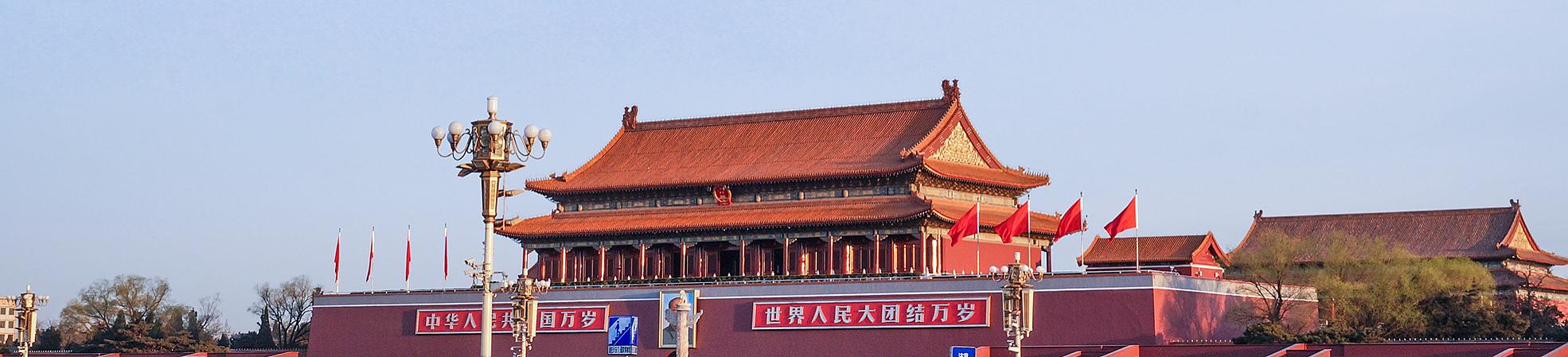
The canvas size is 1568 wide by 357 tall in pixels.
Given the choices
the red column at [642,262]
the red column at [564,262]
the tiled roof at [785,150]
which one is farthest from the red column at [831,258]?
the red column at [564,262]

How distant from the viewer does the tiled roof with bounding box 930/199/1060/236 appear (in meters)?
43.7

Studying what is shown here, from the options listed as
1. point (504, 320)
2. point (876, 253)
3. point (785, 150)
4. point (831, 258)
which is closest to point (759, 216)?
point (831, 258)

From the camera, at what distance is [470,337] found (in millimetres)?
46156

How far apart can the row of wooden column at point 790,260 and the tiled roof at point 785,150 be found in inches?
64.1

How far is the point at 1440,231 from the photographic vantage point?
53.7m

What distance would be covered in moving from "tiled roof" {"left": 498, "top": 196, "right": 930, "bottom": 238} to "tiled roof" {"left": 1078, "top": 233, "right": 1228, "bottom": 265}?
9346mm

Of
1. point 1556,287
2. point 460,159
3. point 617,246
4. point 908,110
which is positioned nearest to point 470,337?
point 617,246

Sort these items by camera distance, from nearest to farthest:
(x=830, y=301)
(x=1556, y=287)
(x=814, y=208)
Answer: (x=830, y=301)
(x=814, y=208)
(x=1556, y=287)

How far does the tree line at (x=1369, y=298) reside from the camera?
38.4 m

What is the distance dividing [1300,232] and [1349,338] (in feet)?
64.1

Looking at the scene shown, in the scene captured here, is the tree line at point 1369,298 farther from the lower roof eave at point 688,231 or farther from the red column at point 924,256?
the lower roof eave at point 688,231

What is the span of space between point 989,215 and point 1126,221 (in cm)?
697

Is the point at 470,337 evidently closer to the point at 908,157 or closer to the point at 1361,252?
the point at 908,157

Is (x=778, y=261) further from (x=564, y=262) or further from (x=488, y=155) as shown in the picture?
(x=488, y=155)
